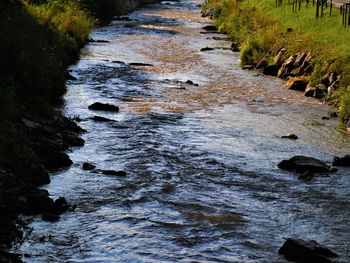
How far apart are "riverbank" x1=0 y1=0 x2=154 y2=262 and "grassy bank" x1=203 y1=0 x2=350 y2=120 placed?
11.7 m

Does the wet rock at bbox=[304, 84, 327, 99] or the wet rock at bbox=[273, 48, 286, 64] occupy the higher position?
the wet rock at bbox=[273, 48, 286, 64]

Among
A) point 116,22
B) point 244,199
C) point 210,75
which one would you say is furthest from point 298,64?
point 116,22

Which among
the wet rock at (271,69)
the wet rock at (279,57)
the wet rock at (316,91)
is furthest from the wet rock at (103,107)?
the wet rock at (279,57)

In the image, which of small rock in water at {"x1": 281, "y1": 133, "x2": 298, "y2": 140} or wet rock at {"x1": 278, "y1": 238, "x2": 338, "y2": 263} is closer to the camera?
wet rock at {"x1": 278, "y1": 238, "x2": 338, "y2": 263}

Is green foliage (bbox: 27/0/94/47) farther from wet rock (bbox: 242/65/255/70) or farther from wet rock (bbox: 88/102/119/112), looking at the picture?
wet rock (bbox: 242/65/255/70)

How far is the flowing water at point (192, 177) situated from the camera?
1311 centimetres

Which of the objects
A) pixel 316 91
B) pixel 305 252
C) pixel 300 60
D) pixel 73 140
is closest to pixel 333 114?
pixel 316 91

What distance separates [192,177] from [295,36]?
24.4 meters

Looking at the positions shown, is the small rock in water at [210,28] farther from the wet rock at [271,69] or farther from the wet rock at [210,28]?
the wet rock at [271,69]

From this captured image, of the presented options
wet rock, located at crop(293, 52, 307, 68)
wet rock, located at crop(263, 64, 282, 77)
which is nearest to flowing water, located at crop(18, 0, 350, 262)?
wet rock, located at crop(263, 64, 282, 77)

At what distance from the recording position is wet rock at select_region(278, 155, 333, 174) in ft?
60.8

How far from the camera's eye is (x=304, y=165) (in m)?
18.6

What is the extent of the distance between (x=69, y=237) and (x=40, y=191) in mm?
2109

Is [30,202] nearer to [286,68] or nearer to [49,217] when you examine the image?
[49,217]
